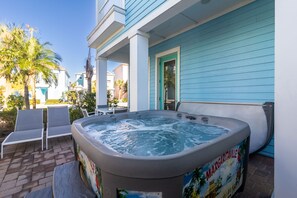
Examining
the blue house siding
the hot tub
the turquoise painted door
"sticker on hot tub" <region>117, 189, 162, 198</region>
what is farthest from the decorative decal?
the turquoise painted door

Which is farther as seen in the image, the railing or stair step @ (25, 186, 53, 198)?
the railing

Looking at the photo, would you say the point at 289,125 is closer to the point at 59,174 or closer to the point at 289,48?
the point at 289,48

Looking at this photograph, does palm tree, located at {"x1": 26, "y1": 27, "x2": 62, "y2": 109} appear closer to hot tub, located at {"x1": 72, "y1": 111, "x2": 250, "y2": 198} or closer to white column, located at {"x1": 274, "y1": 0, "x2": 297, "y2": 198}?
hot tub, located at {"x1": 72, "y1": 111, "x2": 250, "y2": 198}

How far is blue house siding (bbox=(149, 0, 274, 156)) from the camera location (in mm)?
2828

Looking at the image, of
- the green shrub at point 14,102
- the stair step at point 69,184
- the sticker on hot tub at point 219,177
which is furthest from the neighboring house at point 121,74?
the sticker on hot tub at point 219,177

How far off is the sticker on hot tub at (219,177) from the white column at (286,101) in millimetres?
349

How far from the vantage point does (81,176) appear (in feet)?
6.07

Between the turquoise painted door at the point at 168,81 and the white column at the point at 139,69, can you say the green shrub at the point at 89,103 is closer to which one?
the turquoise painted door at the point at 168,81

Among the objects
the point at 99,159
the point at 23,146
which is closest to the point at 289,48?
the point at 99,159

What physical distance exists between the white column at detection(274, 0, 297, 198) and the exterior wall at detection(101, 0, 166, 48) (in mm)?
2136

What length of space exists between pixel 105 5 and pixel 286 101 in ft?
17.9

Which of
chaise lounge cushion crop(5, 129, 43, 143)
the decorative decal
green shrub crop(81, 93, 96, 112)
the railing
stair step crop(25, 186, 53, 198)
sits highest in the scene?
the railing

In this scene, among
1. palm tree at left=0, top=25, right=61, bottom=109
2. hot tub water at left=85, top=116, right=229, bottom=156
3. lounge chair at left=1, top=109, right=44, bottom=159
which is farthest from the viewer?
palm tree at left=0, top=25, right=61, bottom=109

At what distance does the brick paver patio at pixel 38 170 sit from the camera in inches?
75.2
